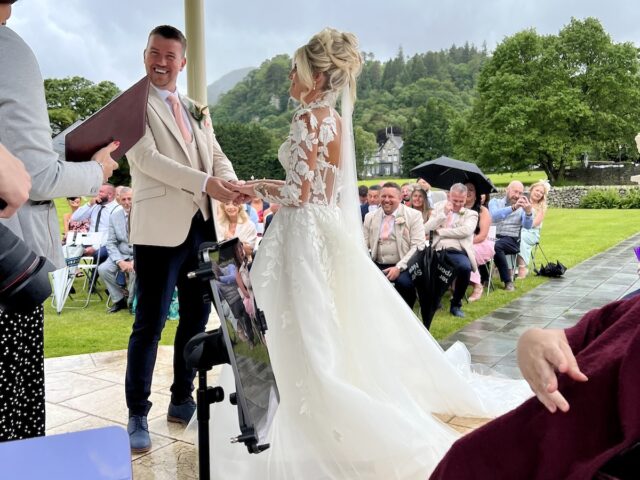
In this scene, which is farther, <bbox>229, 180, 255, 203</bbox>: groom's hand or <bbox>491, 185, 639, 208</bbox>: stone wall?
<bbox>491, 185, 639, 208</bbox>: stone wall

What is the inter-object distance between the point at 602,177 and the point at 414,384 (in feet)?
119

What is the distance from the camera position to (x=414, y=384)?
3.18 m

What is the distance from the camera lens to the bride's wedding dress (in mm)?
2496

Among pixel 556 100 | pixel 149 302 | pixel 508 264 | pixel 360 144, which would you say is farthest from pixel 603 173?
pixel 149 302

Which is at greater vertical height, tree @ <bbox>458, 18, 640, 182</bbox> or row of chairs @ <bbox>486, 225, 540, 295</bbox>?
tree @ <bbox>458, 18, 640, 182</bbox>

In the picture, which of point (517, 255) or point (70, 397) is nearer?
point (70, 397)

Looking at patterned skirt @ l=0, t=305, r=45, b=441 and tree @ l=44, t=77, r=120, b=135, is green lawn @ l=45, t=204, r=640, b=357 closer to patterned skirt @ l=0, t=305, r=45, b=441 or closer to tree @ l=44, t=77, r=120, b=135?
patterned skirt @ l=0, t=305, r=45, b=441

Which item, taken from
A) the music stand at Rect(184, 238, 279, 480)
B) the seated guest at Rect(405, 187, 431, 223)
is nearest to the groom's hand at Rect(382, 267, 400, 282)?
the seated guest at Rect(405, 187, 431, 223)

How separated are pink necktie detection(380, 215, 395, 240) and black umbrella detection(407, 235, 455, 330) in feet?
1.16

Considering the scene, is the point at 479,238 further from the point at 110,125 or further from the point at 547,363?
the point at 547,363

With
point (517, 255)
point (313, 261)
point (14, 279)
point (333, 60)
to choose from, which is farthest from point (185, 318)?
point (517, 255)

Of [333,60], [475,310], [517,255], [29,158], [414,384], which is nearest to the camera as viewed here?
[29,158]

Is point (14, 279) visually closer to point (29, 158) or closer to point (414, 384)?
point (29, 158)

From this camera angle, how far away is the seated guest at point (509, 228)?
26.0 feet
